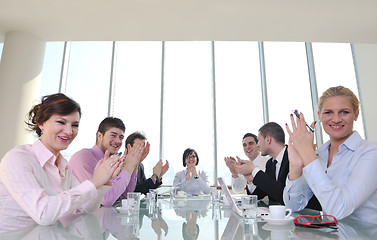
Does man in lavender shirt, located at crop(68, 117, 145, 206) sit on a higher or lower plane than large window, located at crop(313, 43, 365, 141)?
lower

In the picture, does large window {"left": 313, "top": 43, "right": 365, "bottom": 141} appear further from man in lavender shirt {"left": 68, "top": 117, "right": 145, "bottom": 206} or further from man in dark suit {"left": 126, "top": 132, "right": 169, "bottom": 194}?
man in lavender shirt {"left": 68, "top": 117, "right": 145, "bottom": 206}

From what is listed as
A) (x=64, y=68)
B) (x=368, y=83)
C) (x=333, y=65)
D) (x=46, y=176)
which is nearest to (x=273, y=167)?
(x=46, y=176)

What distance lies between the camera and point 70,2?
3188 mm

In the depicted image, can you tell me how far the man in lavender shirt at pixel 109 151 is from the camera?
5.64ft

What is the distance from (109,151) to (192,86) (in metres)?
3.43

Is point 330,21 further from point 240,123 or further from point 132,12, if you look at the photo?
point 132,12

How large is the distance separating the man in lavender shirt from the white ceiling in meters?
1.77

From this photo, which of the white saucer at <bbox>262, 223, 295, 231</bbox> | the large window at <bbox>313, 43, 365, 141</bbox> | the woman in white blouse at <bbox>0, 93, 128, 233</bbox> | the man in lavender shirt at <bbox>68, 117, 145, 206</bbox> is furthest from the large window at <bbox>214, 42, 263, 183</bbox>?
the white saucer at <bbox>262, 223, 295, 231</bbox>

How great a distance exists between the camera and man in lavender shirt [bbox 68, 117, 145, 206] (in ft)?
5.64

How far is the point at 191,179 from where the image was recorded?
3.51m

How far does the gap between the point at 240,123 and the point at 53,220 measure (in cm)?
442

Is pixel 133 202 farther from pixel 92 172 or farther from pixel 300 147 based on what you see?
pixel 300 147

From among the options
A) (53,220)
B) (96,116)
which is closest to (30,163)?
(53,220)

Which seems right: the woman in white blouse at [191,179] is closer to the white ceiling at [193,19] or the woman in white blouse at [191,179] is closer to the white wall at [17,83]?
the white ceiling at [193,19]
